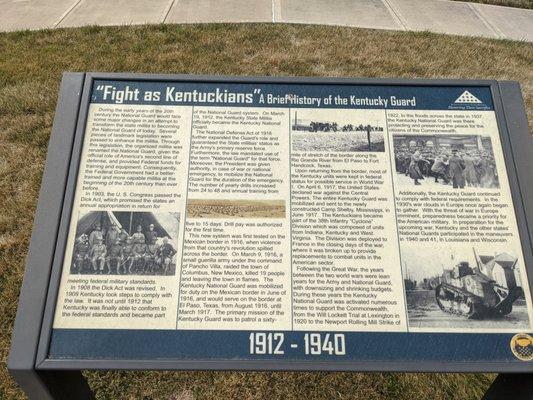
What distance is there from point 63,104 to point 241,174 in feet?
3.08

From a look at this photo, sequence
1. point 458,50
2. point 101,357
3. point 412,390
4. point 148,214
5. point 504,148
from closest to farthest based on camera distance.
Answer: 1. point 101,357
2. point 148,214
3. point 504,148
4. point 412,390
5. point 458,50

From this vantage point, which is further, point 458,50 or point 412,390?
point 458,50

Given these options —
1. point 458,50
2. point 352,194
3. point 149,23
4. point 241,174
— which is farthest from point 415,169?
point 149,23

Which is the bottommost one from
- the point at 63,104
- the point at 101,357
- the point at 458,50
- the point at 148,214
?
the point at 101,357

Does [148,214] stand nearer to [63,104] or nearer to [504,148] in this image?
[63,104]

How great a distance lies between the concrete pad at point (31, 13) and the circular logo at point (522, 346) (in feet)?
20.7

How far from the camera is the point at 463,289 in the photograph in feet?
6.45

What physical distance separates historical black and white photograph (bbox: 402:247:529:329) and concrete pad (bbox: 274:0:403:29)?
4.99 meters

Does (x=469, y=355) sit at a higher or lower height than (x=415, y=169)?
lower

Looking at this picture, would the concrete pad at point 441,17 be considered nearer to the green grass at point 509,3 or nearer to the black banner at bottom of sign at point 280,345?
the green grass at point 509,3

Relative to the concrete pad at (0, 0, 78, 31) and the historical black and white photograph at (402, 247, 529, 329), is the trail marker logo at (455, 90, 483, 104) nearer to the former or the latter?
the historical black and white photograph at (402, 247, 529, 329)

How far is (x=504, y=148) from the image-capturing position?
7.26ft

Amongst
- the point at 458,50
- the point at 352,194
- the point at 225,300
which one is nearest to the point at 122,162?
the point at 225,300

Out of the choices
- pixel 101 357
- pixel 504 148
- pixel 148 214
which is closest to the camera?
pixel 101 357
